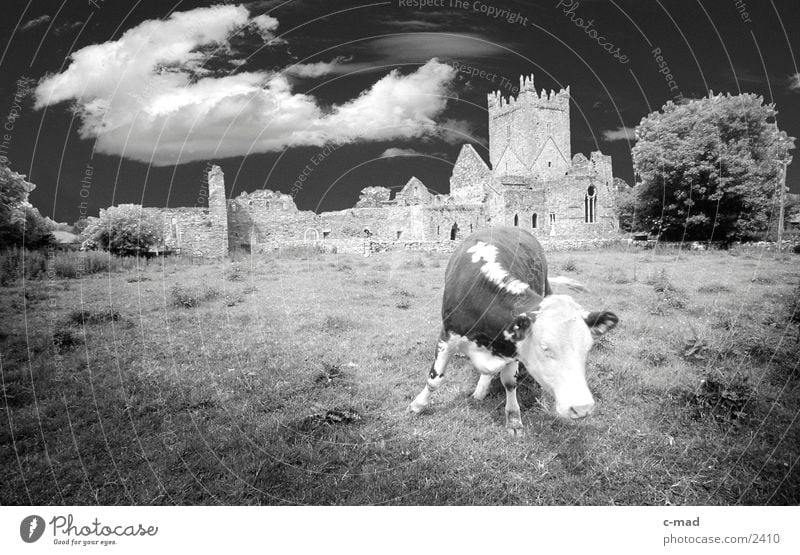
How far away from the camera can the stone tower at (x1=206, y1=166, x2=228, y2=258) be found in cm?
3131

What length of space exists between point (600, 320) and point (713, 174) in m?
12.6

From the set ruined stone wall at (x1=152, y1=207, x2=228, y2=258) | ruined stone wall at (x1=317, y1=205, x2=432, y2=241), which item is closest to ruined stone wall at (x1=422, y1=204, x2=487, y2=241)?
ruined stone wall at (x1=317, y1=205, x2=432, y2=241)

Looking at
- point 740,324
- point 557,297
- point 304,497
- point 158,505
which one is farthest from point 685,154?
point 158,505

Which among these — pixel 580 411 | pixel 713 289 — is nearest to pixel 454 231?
pixel 713 289

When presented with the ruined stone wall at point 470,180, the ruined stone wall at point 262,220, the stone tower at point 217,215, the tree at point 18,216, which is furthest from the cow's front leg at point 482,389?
the ruined stone wall at point 262,220

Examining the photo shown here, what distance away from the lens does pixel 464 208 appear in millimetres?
22781

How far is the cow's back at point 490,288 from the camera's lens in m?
3.68

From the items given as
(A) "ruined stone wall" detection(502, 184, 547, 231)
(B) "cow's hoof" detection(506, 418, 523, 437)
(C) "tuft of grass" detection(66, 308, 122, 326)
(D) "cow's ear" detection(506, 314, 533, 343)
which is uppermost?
(A) "ruined stone wall" detection(502, 184, 547, 231)

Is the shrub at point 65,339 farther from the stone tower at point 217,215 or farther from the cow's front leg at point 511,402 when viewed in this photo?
the stone tower at point 217,215

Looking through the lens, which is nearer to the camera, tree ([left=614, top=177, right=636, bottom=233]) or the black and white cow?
the black and white cow

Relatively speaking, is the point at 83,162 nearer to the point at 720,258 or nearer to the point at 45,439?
the point at 45,439

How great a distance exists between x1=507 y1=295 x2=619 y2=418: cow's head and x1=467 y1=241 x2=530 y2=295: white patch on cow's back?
0.57 m

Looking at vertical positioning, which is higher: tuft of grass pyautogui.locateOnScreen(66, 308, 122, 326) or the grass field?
tuft of grass pyautogui.locateOnScreen(66, 308, 122, 326)
